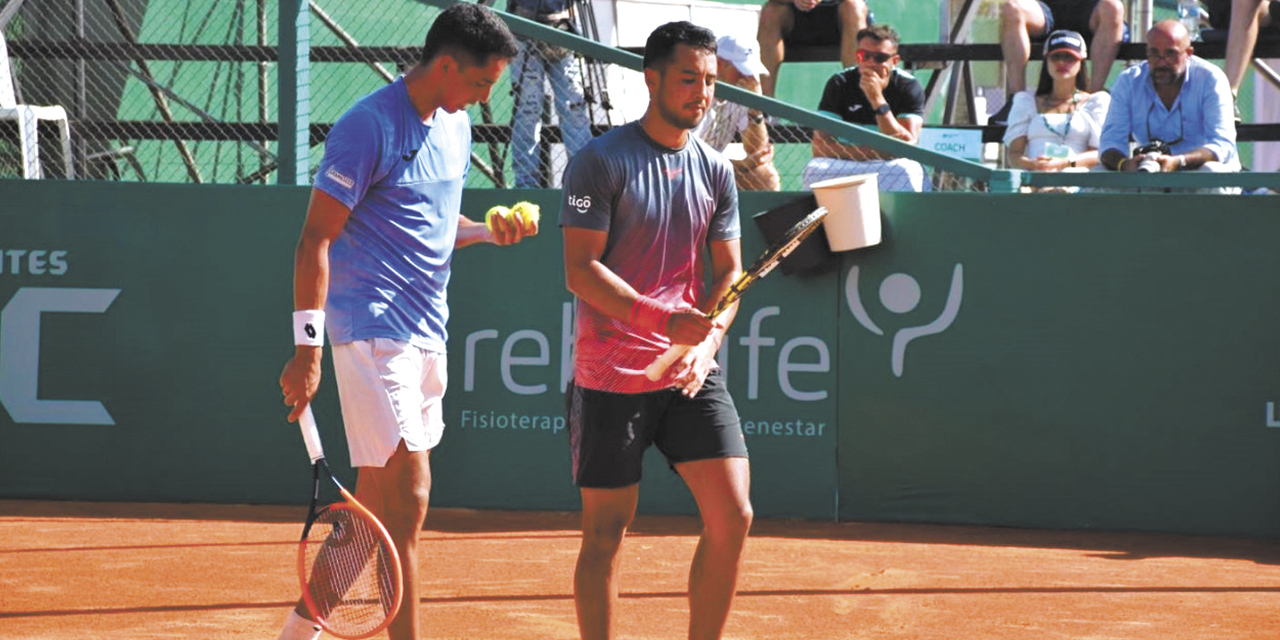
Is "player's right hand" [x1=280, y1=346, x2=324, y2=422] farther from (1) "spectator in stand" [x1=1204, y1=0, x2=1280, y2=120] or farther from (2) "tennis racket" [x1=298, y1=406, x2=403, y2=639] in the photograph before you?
A: (1) "spectator in stand" [x1=1204, y1=0, x2=1280, y2=120]

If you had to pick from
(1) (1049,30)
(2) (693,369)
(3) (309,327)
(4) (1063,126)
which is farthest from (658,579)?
(1) (1049,30)

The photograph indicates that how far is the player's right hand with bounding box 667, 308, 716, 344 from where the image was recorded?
431 cm

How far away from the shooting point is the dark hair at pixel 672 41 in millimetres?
4512

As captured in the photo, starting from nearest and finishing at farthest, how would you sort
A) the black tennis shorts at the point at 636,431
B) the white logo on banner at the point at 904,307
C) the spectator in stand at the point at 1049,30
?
the black tennis shorts at the point at 636,431 → the white logo on banner at the point at 904,307 → the spectator in stand at the point at 1049,30

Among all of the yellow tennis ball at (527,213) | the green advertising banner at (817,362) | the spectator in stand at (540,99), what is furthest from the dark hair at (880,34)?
the yellow tennis ball at (527,213)

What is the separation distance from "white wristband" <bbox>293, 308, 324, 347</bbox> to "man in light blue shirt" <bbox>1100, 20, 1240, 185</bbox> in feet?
19.6

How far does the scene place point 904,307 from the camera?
8.41 m

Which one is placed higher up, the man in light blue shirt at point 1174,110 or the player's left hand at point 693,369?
the man in light blue shirt at point 1174,110

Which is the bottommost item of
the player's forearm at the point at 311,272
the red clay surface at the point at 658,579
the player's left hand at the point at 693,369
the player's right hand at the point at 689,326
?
the red clay surface at the point at 658,579

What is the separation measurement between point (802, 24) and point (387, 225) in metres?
7.10

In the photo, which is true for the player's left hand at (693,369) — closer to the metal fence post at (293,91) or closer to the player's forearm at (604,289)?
the player's forearm at (604,289)

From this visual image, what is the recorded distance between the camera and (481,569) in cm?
718

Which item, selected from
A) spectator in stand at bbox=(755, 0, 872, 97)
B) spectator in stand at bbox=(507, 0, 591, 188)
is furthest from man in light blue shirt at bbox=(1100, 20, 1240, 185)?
spectator in stand at bbox=(507, 0, 591, 188)

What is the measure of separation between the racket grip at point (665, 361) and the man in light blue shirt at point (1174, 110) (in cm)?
532
